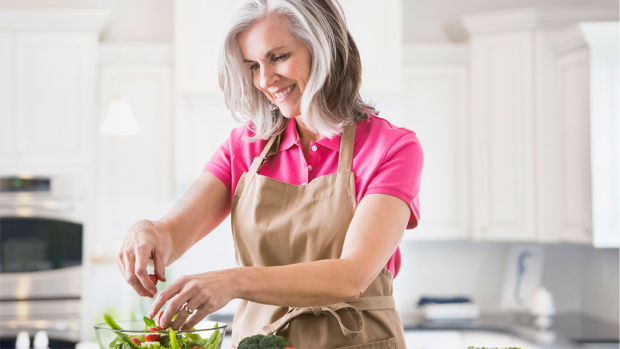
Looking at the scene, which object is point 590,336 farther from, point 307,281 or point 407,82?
point 307,281

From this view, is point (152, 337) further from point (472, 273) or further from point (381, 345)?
point (472, 273)

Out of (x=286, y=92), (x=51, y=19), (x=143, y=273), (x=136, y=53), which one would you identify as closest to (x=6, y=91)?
(x=51, y=19)

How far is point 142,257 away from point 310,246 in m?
0.35

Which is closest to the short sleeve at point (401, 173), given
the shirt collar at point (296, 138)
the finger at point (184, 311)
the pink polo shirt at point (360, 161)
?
the pink polo shirt at point (360, 161)

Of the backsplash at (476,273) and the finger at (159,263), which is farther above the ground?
the finger at (159,263)

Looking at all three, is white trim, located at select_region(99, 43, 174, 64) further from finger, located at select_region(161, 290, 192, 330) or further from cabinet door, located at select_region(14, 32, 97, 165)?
finger, located at select_region(161, 290, 192, 330)

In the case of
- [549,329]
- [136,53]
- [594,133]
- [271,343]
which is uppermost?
[136,53]

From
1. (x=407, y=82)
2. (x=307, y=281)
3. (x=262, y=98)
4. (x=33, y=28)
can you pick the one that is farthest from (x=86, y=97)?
(x=307, y=281)

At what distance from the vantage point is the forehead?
49.1 inches

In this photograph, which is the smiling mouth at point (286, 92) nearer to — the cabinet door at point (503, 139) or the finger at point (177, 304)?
the finger at point (177, 304)

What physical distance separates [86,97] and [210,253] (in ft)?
3.65

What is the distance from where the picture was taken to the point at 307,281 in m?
0.97

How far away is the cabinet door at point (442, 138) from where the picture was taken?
11.9 ft

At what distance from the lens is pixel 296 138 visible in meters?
1.37
